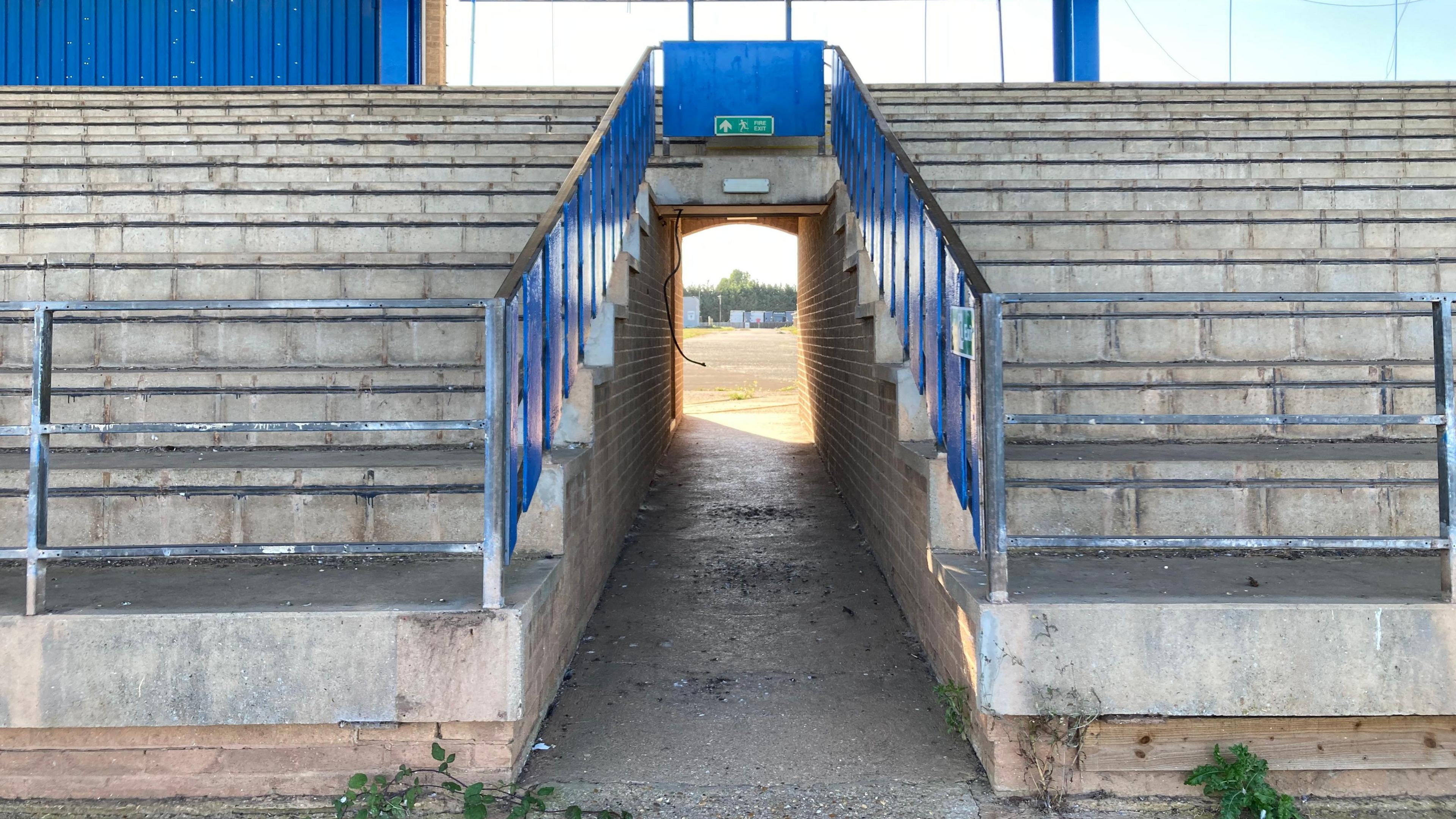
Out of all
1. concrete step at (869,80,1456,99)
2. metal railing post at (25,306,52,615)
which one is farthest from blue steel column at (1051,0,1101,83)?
metal railing post at (25,306,52,615)

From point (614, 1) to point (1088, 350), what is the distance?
397 inches

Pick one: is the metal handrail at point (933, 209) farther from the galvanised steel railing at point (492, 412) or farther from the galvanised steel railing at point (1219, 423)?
the galvanised steel railing at point (492, 412)

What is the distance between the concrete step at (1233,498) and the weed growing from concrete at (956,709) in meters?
0.75

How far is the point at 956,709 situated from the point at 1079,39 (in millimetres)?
11056

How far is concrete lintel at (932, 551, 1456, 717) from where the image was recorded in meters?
2.61

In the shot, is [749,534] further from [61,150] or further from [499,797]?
[61,150]

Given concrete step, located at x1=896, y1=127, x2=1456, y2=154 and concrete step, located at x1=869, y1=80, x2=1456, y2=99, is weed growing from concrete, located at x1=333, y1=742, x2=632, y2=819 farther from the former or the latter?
concrete step, located at x1=869, y1=80, x2=1456, y2=99

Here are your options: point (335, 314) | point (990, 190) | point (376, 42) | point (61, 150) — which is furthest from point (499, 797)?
point (376, 42)

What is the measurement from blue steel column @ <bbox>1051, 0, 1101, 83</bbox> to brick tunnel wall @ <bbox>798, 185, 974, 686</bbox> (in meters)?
4.57

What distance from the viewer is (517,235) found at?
5777 millimetres

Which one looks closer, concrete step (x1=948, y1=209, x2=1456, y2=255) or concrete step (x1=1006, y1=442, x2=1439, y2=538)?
concrete step (x1=1006, y1=442, x2=1439, y2=538)

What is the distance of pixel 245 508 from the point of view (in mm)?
3508

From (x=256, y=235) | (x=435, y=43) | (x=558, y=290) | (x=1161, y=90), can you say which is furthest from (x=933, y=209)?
(x=435, y=43)

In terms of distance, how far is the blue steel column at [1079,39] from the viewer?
11.5m
